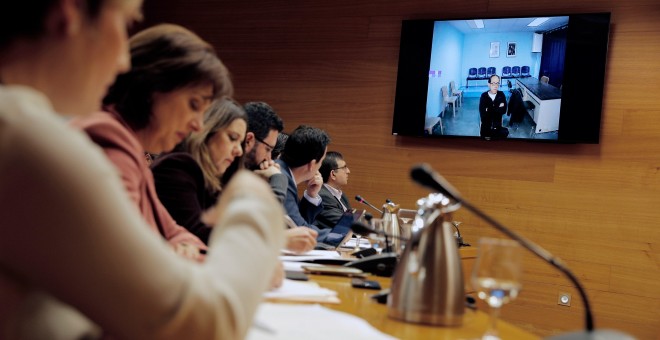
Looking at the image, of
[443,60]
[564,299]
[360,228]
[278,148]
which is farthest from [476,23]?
[360,228]

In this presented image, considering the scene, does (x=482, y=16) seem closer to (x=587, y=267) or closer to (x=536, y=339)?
(x=587, y=267)

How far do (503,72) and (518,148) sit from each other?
0.57 m

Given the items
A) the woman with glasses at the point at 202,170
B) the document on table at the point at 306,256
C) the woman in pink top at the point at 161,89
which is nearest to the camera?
the woman in pink top at the point at 161,89

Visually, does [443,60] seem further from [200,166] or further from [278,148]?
[200,166]

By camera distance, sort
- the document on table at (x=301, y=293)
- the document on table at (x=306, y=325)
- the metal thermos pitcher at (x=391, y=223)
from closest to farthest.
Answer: the document on table at (x=306, y=325), the document on table at (x=301, y=293), the metal thermos pitcher at (x=391, y=223)

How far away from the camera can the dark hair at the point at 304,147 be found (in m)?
4.20

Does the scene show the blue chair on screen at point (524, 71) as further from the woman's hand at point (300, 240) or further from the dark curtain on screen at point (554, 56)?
the woman's hand at point (300, 240)

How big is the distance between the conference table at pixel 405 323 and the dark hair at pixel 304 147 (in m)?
2.34

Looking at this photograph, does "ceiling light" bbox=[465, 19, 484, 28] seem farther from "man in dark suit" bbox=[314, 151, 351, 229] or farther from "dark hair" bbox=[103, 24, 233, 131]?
"dark hair" bbox=[103, 24, 233, 131]

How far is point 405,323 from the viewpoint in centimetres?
142

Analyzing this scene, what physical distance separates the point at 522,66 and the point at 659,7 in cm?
98

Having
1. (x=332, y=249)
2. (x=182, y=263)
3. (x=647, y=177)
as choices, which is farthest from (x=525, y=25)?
(x=182, y=263)

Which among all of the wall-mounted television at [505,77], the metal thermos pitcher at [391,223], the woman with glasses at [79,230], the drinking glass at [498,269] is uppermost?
the wall-mounted television at [505,77]

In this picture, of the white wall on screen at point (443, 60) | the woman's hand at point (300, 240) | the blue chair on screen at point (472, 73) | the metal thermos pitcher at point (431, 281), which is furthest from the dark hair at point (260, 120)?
the metal thermos pitcher at point (431, 281)
